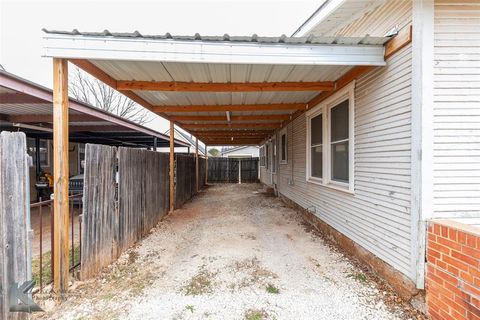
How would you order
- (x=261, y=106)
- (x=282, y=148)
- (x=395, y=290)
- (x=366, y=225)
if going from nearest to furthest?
(x=395, y=290) → (x=366, y=225) → (x=261, y=106) → (x=282, y=148)

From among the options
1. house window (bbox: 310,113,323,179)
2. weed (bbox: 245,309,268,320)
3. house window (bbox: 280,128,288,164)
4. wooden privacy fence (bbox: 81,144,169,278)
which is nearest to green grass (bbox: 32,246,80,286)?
wooden privacy fence (bbox: 81,144,169,278)

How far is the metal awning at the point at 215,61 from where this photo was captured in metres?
2.52

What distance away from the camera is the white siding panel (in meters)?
2.40

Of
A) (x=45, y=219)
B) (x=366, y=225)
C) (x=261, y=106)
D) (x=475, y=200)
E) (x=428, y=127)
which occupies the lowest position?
(x=45, y=219)

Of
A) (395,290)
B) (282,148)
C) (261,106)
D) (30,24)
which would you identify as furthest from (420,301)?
(30,24)

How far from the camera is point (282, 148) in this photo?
341 inches

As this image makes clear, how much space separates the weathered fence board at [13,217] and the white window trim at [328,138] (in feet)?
12.9

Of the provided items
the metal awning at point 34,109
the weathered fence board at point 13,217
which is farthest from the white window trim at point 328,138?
the metal awning at point 34,109

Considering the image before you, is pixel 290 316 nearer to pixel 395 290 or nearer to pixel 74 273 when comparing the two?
pixel 395 290

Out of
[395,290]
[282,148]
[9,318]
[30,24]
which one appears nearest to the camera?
[9,318]

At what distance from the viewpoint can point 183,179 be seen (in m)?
8.09

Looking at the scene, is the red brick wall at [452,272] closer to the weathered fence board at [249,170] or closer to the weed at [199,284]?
the weed at [199,284]

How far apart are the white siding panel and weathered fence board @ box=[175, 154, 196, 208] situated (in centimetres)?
490

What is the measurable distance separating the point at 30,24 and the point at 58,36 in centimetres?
1766
